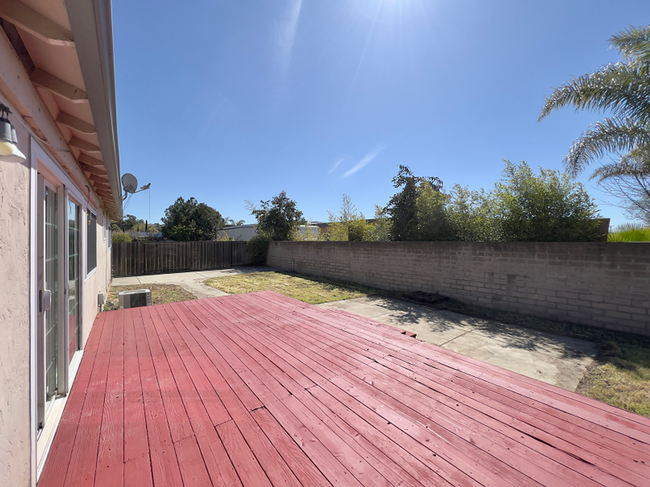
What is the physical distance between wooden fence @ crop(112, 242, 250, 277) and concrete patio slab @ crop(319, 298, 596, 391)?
936 cm

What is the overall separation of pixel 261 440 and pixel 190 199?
28539mm

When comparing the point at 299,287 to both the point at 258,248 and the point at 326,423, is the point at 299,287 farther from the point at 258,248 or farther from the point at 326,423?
the point at 258,248

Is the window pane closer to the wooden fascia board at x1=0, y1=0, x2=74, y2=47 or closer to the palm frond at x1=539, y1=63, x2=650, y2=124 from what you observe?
the wooden fascia board at x1=0, y1=0, x2=74, y2=47

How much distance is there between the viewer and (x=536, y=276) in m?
4.74

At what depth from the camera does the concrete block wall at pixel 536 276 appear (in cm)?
385

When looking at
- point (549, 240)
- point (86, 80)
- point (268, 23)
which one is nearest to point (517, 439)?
point (86, 80)

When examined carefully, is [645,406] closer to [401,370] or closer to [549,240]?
[401,370]

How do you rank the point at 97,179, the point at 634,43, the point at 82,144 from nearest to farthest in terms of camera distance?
the point at 82,144, the point at 97,179, the point at 634,43

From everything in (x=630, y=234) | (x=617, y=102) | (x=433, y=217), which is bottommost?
(x=630, y=234)

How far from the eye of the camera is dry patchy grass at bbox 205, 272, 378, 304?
6579 mm

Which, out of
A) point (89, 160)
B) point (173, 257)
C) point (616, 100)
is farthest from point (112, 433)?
point (173, 257)

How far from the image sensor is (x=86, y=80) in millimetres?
1195

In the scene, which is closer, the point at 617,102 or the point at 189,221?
the point at 617,102

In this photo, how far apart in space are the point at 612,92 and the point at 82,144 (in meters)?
7.99
